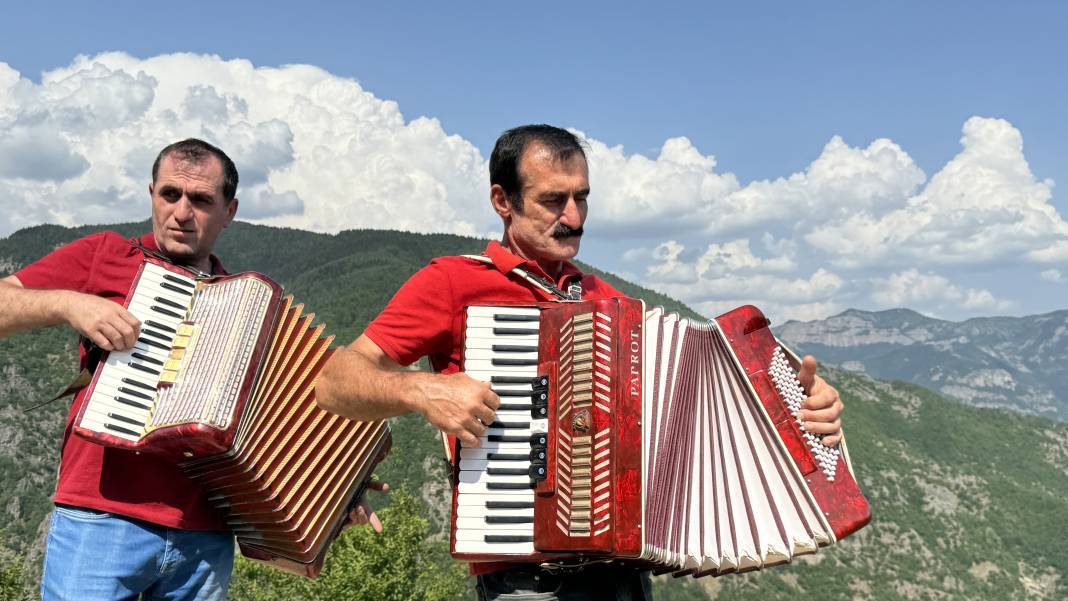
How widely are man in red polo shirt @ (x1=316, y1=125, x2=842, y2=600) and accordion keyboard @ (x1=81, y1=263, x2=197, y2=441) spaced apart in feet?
2.85

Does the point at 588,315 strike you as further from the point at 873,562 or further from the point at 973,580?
the point at 973,580

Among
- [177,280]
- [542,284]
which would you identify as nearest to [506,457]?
[542,284]

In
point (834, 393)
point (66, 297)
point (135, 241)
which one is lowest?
point (834, 393)

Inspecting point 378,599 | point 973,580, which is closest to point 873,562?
point 973,580

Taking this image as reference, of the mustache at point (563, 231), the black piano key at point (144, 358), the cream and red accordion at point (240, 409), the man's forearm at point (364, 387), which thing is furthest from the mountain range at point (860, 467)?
the mustache at point (563, 231)

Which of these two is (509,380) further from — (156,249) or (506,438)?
(156,249)

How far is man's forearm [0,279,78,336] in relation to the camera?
12.7ft

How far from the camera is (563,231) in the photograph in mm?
3914

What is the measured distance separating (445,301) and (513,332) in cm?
40

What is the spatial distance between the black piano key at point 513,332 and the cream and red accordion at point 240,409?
1511 mm

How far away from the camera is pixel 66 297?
3902 mm

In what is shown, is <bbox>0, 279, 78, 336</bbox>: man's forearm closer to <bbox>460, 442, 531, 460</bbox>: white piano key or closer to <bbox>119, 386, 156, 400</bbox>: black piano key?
<bbox>119, 386, 156, 400</bbox>: black piano key

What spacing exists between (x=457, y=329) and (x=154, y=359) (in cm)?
152

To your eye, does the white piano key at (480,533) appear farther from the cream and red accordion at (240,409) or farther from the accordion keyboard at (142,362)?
the accordion keyboard at (142,362)
